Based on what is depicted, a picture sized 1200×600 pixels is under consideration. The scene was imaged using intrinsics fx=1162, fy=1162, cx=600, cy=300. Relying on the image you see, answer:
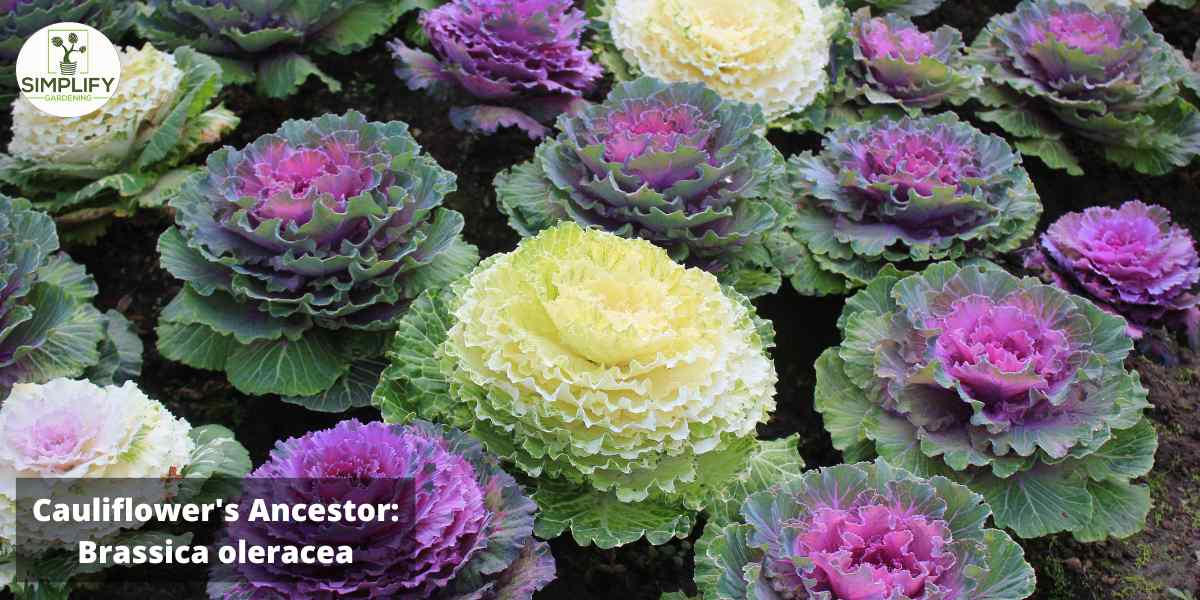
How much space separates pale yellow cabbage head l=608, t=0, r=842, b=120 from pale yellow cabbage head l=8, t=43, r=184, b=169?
1715mm

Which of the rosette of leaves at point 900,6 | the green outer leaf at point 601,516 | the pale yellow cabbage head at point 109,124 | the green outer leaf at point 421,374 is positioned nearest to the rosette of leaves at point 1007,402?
the green outer leaf at point 601,516

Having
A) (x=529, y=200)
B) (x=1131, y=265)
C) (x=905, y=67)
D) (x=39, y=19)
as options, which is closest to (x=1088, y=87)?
(x=905, y=67)

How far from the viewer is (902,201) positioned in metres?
3.99

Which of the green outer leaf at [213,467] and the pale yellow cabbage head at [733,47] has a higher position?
the pale yellow cabbage head at [733,47]

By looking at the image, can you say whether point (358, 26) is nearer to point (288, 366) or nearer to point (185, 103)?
point (185, 103)

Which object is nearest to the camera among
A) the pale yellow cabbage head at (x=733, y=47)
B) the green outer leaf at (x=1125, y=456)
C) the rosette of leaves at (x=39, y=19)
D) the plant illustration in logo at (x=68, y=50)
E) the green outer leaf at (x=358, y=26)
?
the green outer leaf at (x=1125, y=456)

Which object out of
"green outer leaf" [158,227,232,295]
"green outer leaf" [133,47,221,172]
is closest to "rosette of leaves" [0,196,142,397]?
"green outer leaf" [158,227,232,295]

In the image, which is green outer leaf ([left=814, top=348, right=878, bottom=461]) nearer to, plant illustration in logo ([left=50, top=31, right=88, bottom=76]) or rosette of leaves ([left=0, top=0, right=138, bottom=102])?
plant illustration in logo ([left=50, top=31, right=88, bottom=76])

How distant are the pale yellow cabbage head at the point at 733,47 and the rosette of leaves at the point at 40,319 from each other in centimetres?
217

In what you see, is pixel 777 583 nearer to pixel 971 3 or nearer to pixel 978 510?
pixel 978 510

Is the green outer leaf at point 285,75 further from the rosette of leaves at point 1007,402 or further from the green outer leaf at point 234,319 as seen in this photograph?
the rosette of leaves at point 1007,402

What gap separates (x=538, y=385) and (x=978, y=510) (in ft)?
3.68

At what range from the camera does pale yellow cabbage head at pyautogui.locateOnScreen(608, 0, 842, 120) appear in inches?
173

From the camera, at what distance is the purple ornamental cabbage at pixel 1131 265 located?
3.87m
